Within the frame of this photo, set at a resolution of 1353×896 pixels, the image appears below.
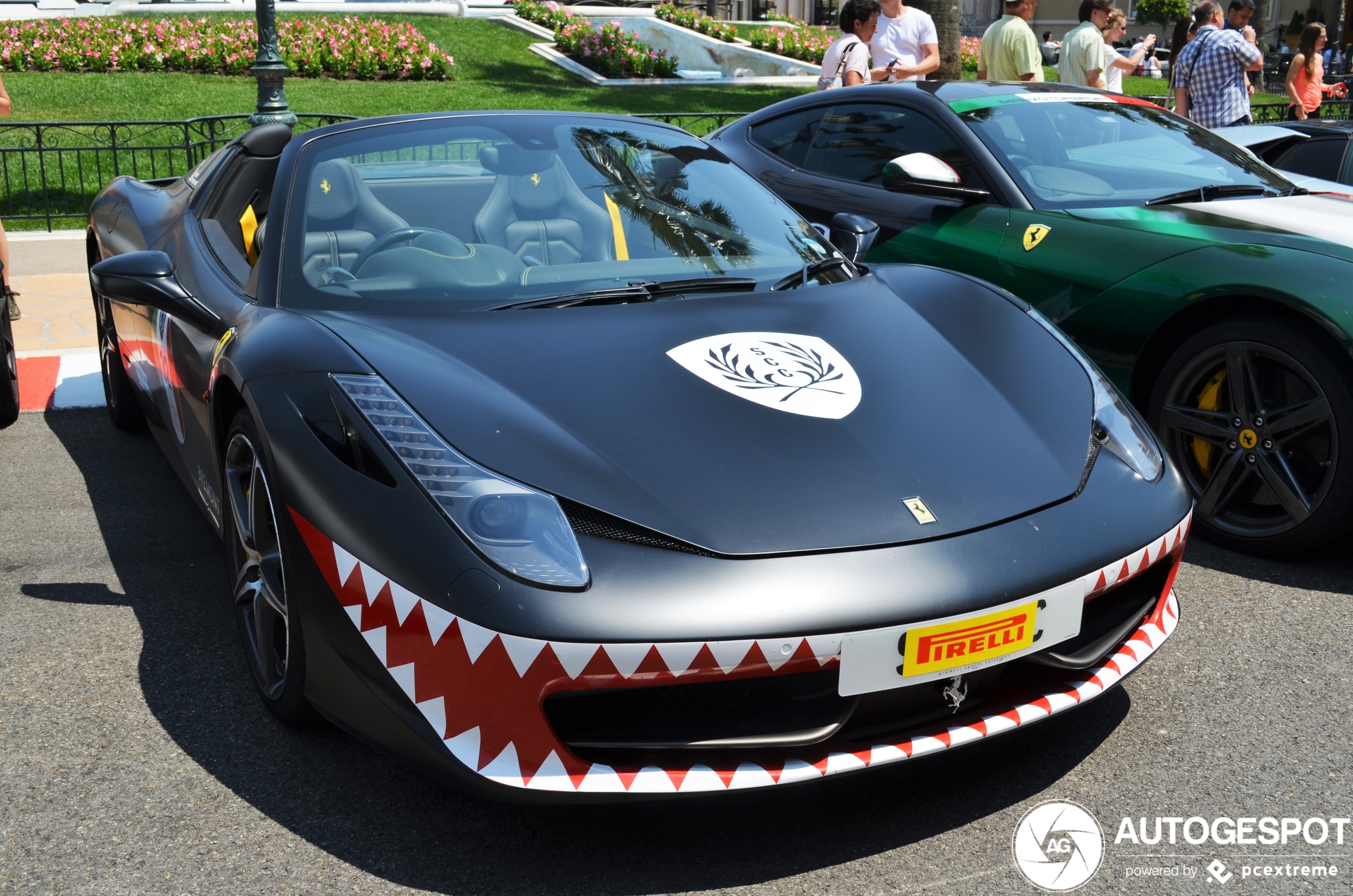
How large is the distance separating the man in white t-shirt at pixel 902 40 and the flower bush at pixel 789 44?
15685 mm

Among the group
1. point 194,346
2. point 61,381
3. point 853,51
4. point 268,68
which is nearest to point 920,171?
point 194,346

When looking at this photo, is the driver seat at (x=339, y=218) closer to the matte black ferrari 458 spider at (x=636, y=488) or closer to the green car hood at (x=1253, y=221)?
the matte black ferrari 458 spider at (x=636, y=488)

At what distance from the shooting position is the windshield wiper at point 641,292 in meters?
2.93

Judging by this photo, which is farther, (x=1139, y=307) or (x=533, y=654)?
(x=1139, y=307)

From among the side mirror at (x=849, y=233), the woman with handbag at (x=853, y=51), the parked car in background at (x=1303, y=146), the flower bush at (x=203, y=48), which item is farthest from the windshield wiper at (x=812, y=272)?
the flower bush at (x=203, y=48)

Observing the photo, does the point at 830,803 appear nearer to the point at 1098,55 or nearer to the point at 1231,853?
the point at 1231,853

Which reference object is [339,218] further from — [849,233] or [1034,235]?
[1034,235]

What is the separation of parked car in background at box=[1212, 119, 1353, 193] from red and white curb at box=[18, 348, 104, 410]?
5.23 meters

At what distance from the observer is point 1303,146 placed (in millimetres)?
6156

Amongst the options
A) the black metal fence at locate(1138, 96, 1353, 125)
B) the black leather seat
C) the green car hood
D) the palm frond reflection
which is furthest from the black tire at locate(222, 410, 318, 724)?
the black metal fence at locate(1138, 96, 1353, 125)

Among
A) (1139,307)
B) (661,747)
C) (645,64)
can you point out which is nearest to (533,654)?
(661,747)

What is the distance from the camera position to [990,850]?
2.30 metres

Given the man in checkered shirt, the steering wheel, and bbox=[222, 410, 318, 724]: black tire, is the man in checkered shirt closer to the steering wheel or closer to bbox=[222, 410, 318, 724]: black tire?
the steering wheel

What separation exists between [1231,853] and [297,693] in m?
1.79
